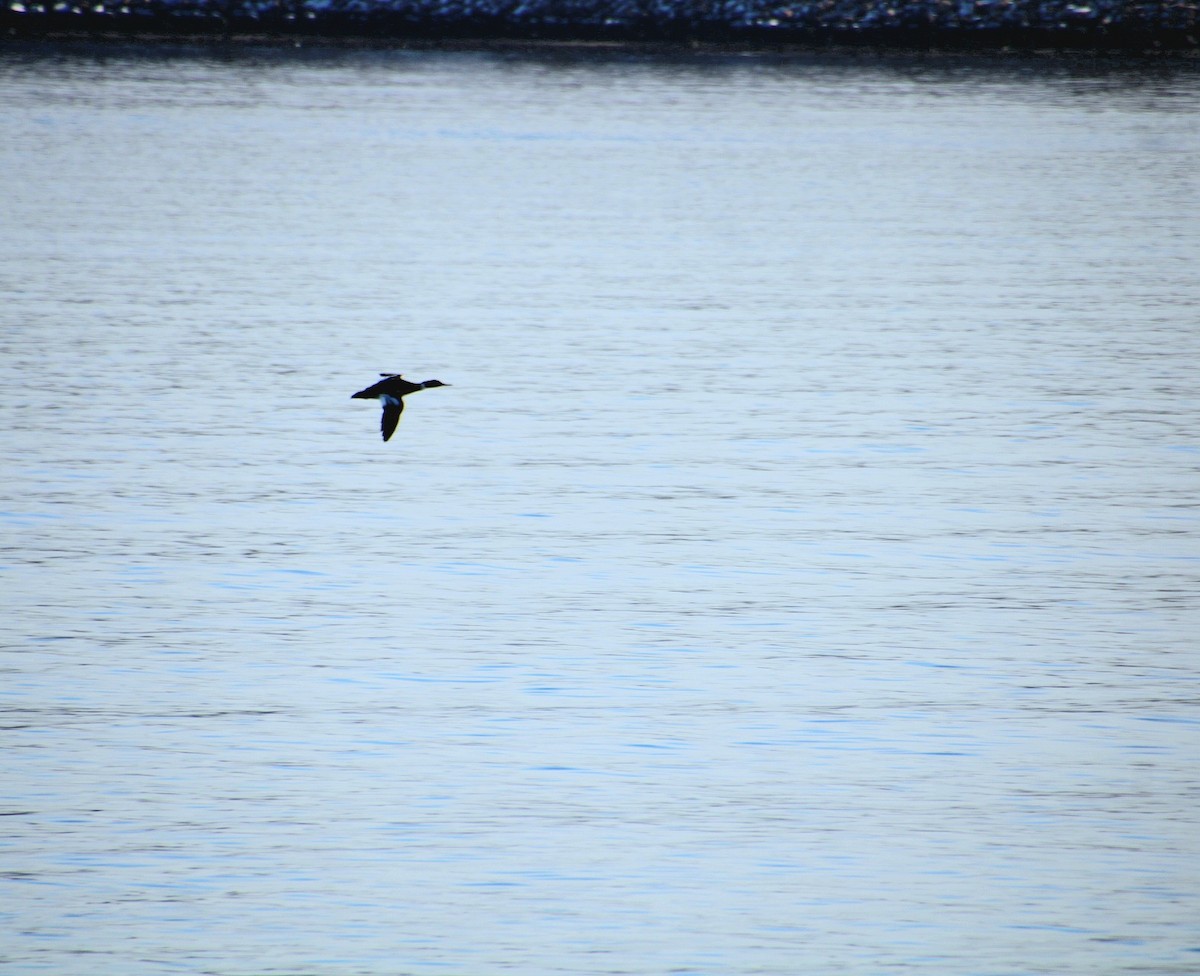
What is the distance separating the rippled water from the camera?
17.5ft

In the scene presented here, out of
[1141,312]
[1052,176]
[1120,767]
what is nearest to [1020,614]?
[1120,767]

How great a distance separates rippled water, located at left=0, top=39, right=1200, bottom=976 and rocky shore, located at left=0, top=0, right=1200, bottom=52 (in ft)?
81.8

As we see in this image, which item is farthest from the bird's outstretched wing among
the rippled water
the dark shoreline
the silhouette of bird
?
the dark shoreline

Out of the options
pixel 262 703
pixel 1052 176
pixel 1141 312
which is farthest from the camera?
pixel 1052 176

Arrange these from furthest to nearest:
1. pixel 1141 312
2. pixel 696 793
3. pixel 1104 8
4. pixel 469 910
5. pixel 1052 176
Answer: pixel 1104 8
pixel 1052 176
pixel 1141 312
pixel 696 793
pixel 469 910

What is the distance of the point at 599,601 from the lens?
25.5 ft

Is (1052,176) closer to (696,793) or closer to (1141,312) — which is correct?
(1141,312)

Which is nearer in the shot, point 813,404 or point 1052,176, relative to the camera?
point 813,404

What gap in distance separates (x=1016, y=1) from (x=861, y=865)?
132 ft

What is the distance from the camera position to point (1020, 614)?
7.65 m

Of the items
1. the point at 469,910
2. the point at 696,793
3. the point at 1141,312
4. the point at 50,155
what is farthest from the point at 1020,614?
the point at 50,155

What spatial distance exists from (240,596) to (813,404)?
4.74 metres

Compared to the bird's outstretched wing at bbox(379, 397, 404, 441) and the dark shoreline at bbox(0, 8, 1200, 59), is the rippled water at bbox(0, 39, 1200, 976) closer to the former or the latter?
the bird's outstretched wing at bbox(379, 397, 404, 441)

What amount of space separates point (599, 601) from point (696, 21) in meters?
35.8
